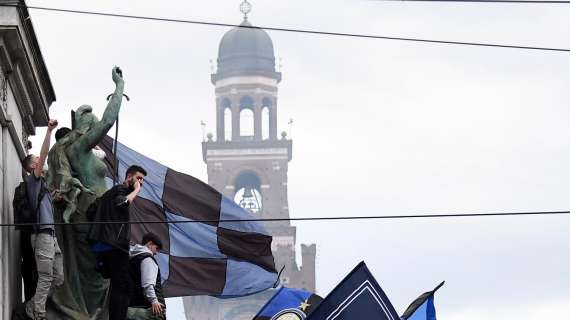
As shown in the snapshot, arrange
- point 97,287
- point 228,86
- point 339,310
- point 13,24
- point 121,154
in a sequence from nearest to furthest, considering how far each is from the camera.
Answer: point 13,24 < point 97,287 < point 339,310 < point 121,154 < point 228,86

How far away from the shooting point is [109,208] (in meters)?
19.4

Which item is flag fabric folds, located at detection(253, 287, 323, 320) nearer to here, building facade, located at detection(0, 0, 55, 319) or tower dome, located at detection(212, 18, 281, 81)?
building facade, located at detection(0, 0, 55, 319)

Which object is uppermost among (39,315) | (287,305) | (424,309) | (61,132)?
(287,305)

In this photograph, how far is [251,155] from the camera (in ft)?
588

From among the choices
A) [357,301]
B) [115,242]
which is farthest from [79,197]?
[357,301]

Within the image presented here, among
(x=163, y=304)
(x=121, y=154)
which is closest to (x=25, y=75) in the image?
(x=163, y=304)

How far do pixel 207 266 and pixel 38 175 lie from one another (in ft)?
15.8


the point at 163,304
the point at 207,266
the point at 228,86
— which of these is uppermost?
the point at 228,86

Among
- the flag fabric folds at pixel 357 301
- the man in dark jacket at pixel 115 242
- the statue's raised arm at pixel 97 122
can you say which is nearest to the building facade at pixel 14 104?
the statue's raised arm at pixel 97 122

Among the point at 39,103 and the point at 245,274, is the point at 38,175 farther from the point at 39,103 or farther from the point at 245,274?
the point at 245,274

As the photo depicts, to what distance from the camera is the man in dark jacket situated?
63.6 ft

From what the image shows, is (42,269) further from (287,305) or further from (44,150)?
(287,305)

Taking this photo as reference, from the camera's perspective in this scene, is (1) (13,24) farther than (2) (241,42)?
No

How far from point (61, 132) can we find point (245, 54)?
164 metres
